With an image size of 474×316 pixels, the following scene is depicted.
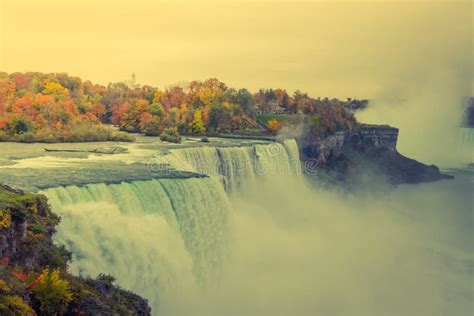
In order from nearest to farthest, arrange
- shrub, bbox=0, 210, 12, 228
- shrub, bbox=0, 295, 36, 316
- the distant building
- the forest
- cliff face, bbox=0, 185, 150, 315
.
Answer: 1. shrub, bbox=0, 295, 36, 316
2. cliff face, bbox=0, 185, 150, 315
3. shrub, bbox=0, 210, 12, 228
4. the forest
5. the distant building

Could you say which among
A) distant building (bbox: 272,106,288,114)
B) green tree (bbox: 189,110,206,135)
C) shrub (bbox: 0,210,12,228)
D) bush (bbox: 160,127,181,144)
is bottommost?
shrub (bbox: 0,210,12,228)

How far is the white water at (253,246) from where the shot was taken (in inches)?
569

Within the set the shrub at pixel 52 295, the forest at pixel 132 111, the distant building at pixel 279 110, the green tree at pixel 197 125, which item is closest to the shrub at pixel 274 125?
the forest at pixel 132 111

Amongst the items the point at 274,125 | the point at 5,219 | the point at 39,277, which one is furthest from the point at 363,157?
the point at 39,277

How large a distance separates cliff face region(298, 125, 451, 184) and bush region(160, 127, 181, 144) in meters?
7.25

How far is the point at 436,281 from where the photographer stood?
21.3 meters

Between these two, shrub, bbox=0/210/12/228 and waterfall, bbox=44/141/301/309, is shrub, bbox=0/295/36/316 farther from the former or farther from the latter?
waterfall, bbox=44/141/301/309

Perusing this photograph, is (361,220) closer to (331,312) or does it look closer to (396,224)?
(396,224)

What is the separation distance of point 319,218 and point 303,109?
17.9 metres

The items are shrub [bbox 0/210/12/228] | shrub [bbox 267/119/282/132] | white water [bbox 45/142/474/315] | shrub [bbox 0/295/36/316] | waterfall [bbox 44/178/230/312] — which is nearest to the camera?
shrub [bbox 0/295/36/316]

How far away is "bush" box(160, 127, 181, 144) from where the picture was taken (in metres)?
30.6

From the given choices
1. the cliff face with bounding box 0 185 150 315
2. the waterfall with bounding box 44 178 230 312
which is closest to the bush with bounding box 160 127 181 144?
the waterfall with bounding box 44 178 230 312

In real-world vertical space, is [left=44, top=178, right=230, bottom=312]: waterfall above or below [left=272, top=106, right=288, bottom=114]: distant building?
below

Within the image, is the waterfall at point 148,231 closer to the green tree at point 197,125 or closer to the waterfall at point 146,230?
the waterfall at point 146,230
